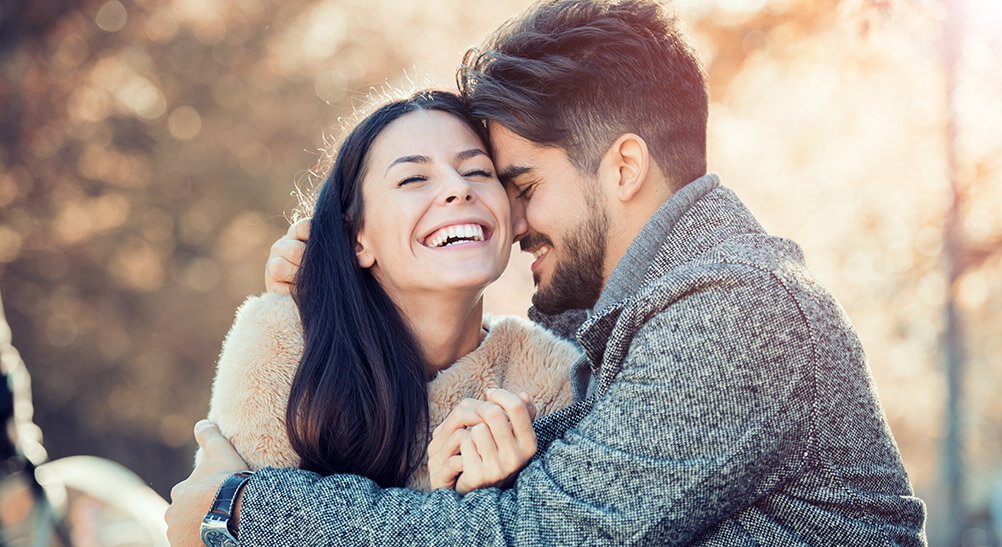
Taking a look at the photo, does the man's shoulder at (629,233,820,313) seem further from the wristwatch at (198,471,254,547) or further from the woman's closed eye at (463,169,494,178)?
the wristwatch at (198,471,254,547)

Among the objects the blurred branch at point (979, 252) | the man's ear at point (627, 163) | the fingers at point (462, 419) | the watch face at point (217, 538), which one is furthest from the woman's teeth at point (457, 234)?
the blurred branch at point (979, 252)

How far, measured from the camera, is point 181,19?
10.0m

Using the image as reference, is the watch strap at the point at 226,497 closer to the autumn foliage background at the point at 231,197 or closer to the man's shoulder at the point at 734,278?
the man's shoulder at the point at 734,278

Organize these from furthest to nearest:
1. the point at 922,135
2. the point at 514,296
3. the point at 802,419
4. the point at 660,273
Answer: the point at 514,296, the point at 922,135, the point at 660,273, the point at 802,419

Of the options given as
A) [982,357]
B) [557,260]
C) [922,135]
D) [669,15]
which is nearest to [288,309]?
[557,260]

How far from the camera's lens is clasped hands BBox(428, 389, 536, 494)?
208 centimetres

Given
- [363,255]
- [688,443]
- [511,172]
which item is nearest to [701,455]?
[688,443]

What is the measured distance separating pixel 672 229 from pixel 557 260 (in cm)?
56

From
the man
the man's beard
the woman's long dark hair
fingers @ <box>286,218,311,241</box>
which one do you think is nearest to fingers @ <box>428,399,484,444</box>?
the man

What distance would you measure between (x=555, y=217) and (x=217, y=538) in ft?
4.52

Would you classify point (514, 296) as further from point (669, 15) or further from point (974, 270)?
point (669, 15)

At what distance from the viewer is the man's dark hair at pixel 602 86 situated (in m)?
2.71

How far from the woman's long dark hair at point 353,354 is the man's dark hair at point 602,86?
27cm

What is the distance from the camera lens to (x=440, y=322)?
2908 mm
